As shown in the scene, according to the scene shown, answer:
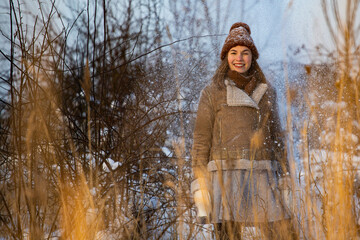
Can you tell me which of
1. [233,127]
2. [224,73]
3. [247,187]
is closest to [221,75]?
[224,73]

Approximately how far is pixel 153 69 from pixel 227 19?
0.96m

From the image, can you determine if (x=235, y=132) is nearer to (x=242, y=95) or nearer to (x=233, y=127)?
(x=233, y=127)

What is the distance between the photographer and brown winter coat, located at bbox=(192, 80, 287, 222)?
1586 mm

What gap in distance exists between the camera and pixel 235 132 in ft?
5.47

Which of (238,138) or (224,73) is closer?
(238,138)

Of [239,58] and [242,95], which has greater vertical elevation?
[239,58]

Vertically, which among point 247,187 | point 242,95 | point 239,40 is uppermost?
point 239,40

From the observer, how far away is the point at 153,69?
254cm

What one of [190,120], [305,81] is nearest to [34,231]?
[190,120]

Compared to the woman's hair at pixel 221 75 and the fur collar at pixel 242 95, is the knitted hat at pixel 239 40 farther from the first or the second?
the fur collar at pixel 242 95

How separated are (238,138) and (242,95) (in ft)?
0.74

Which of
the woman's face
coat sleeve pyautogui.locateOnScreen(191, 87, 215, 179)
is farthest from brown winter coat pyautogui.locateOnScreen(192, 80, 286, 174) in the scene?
the woman's face

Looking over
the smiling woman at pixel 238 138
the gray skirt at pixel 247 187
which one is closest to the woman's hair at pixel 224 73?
the smiling woman at pixel 238 138

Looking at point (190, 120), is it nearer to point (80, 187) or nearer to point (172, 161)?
point (172, 161)
